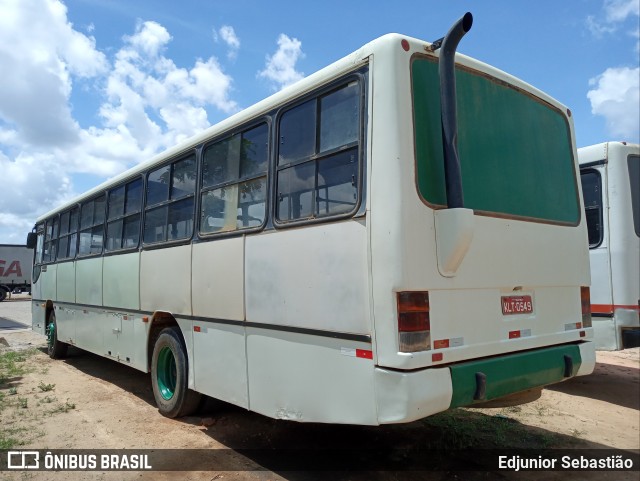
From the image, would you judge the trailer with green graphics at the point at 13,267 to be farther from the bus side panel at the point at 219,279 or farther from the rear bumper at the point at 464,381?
the rear bumper at the point at 464,381

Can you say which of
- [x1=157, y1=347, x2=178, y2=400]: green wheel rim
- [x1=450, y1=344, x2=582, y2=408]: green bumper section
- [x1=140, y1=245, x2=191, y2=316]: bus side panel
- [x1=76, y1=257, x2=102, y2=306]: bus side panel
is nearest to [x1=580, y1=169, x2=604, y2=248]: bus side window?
[x1=450, y1=344, x2=582, y2=408]: green bumper section

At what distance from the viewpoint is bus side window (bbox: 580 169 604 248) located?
699cm

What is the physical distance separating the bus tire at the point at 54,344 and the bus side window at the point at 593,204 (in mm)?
9697

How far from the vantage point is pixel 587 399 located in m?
7.00

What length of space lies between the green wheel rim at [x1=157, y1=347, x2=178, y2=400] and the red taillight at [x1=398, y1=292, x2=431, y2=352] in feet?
→ 12.0

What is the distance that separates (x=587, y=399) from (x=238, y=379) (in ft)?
17.1

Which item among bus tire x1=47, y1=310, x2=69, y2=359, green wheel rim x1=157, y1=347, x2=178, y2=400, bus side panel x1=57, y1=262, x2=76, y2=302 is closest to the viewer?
green wheel rim x1=157, y1=347, x2=178, y2=400

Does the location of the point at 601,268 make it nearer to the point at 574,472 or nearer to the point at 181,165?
the point at 574,472

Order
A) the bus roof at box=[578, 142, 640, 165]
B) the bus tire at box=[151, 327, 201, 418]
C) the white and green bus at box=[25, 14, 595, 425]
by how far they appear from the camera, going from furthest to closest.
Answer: the bus roof at box=[578, 142, 640, 165]
the bus tire at box=[151, 327, 201, 418]
the white and green bus at box=[25, 14, 595, 425]

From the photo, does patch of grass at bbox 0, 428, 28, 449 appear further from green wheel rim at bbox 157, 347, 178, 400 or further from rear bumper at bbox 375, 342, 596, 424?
rear bumper at bbox 375, 342, 596, 424

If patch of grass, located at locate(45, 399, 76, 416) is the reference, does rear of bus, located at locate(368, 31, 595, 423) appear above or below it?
above

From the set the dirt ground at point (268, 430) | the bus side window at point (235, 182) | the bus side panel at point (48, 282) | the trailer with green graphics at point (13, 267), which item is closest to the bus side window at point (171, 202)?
the bus side window at point (235, 182)

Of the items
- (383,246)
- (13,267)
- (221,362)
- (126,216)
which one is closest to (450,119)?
(383,246)

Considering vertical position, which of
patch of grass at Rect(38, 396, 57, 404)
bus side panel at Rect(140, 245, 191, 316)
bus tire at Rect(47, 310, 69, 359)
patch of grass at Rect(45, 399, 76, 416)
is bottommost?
patch of grass at Rect(45, 399, 76, 416)
